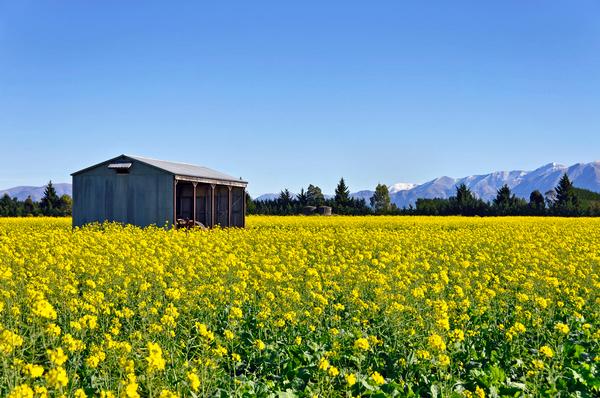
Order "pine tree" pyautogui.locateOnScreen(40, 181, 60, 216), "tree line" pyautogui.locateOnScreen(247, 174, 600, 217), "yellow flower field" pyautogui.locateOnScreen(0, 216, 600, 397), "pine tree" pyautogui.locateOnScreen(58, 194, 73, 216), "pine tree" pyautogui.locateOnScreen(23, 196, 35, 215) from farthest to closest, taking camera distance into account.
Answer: "pine tree" pyautogui.locateOnScreen(40, 181, 60, 216)
"pine tree" pyautogui.locateOnScreen(23, 196, 35, 215)
"pine tree" pyautogui.locateOnScreen(58, 194, 73, 216)
"tree line" pyautogui.locateOnScreen(247, 174, 600, 217)
"yellow flower field" pyautogui.locateOnScreen(0, 216, 600, 397)

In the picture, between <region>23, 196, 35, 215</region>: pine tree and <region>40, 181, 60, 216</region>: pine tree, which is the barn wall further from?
<region>40, 181, 60, 216</region>: pine tree

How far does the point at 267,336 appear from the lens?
8055 millimetres

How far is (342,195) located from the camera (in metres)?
66.0

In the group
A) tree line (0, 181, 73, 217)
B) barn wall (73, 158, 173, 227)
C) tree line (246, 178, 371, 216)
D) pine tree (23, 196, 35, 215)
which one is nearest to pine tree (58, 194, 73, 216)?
tree line (0, 181, 73, 217)

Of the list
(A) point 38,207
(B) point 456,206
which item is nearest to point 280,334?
(B) point 456,206

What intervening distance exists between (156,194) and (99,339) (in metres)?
21.4

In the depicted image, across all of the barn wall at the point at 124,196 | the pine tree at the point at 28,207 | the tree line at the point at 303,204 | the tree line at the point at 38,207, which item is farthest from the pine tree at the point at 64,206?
the barn wall at the point at 124,196

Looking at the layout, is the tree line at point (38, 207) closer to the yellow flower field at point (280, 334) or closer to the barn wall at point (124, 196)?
the barn wall at point (124, 196)

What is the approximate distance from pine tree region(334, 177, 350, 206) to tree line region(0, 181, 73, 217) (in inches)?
1009

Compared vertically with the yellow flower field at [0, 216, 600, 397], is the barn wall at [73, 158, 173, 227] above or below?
above

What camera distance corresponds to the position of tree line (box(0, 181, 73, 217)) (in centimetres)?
5553

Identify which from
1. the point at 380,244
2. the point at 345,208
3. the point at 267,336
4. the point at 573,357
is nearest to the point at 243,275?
the point at 267,336

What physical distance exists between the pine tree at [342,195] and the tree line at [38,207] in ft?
84.1

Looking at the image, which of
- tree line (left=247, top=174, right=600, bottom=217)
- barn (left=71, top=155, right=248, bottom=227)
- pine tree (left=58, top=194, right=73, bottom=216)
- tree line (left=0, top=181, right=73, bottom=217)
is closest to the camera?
barn (left=71, top=155, right=248, bottom=227)
